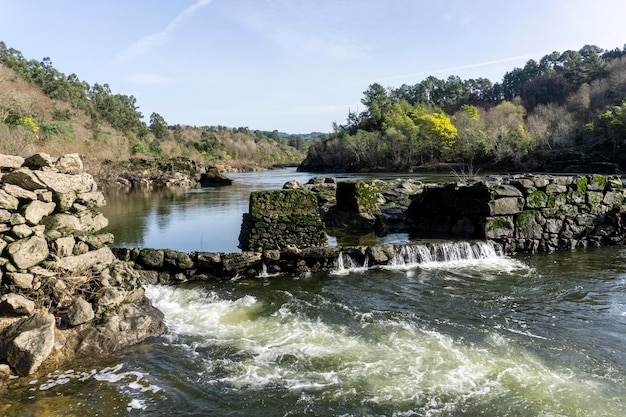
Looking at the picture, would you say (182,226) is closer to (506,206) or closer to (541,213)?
(506,206)

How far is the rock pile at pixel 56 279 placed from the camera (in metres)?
5.83

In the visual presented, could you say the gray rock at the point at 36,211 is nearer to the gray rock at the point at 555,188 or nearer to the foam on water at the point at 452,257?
the foam on water at the point at 452,257

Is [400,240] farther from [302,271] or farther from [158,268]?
[158,268]

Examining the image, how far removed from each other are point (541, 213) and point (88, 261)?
12.0m

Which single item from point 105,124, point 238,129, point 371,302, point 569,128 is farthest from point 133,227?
point 238,129

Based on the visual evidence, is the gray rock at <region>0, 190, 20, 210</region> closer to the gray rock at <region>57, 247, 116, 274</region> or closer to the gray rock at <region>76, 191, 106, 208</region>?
the gray rock at <region>57, 247, 116, 274</region>

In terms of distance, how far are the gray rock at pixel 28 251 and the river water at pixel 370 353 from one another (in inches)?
79.7

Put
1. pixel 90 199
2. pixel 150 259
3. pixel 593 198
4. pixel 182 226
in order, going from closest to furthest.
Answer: pixel 90 199 < pixel 150 259 < pixel 593 198 < pixel 182 226

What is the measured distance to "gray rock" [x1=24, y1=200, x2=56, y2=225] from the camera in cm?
676

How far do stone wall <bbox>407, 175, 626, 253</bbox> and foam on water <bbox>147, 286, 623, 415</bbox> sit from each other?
6.38 metres

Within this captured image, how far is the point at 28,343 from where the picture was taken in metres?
5.48

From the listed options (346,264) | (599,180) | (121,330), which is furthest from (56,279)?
(599,180)

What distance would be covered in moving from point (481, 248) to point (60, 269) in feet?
33.1

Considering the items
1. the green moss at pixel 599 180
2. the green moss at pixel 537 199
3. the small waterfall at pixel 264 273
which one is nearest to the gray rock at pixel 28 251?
the small waterfall at pixel 264 273
